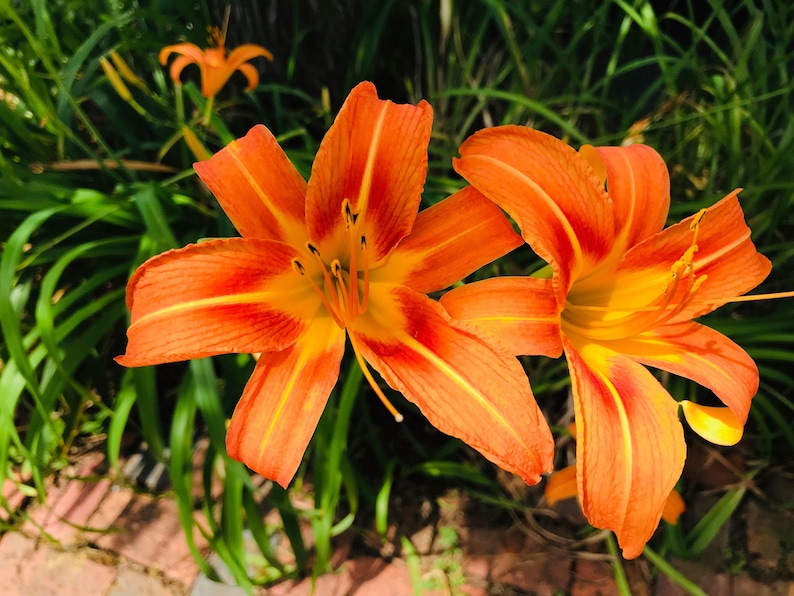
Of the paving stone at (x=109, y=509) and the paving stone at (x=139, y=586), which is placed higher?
the paving stone at (x=109, y=509)

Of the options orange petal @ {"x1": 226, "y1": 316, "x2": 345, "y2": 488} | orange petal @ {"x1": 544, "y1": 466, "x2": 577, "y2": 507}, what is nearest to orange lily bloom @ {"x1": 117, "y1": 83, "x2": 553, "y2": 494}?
orange petal @ {"x1": 226, "y1": 316, "x2": 345, "y2": 488}

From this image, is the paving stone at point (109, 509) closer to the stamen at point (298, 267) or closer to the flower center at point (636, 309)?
the stamen at point (298, 267)

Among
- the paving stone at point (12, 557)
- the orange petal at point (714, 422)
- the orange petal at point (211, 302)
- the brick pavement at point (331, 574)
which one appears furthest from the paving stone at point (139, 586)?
the orange petal at point (714, 422)

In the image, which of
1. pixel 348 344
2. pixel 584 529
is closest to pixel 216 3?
pixel 348 344

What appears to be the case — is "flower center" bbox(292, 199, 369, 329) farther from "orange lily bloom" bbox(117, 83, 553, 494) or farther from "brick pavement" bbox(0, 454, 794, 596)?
"brick pavement" bbox(0, 454, 794, 596)

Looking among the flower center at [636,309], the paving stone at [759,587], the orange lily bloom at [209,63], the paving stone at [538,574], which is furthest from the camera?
the paving stone at [538,574]
